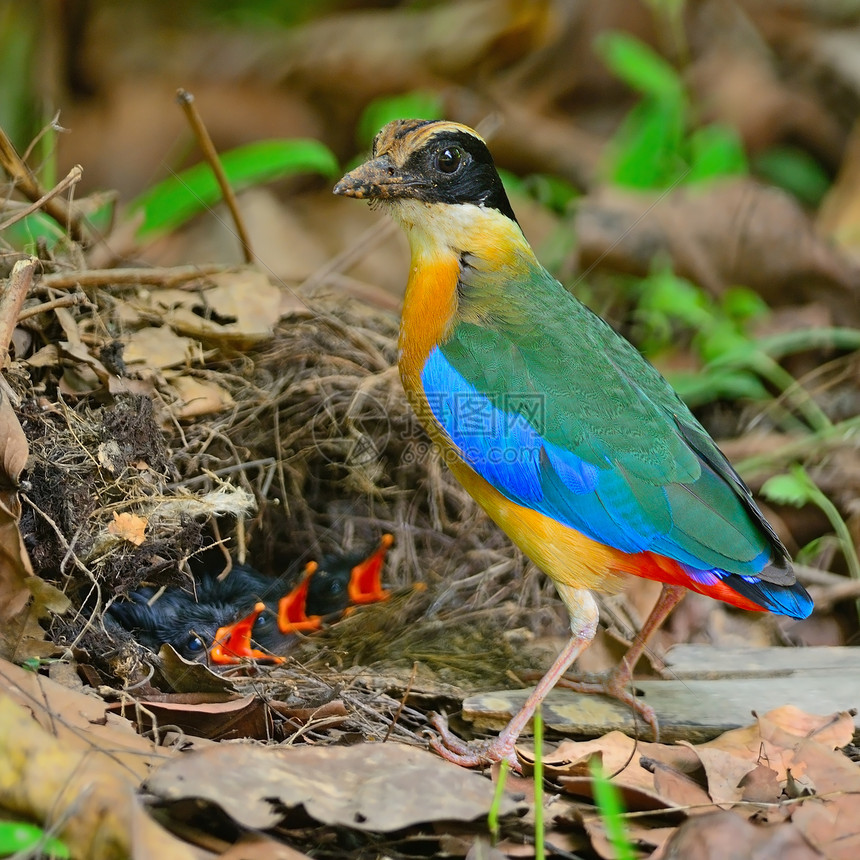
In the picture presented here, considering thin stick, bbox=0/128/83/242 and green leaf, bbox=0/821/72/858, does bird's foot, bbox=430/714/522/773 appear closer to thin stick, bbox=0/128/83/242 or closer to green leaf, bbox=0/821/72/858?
green leaf, bbox=0/821/72/858

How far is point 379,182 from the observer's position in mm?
4070

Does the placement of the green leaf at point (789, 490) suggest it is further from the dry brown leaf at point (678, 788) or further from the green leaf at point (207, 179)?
the green leaf at point (207, 179)

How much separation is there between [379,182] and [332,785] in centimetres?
232

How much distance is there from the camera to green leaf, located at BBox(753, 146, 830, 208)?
820 cm

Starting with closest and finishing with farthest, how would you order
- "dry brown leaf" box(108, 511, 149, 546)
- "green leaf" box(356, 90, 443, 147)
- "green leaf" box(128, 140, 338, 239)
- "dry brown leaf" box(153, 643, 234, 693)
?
"dry brown leaf" box(153, 643, 234, 693)
"dry brown leaf" box(108, 511, 149, 546)
"green leaf" box(128, 140, 338, 239)
"green leaf" box(356, 90, 443, 147)

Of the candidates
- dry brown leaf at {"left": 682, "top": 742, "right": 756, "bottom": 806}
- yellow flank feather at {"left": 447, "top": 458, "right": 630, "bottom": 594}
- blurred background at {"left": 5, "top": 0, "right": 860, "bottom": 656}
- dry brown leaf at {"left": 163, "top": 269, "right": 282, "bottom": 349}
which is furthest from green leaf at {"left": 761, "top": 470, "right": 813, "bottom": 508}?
dry brown leaf at {"left": 163, "top": 269, "right": 282, "bottom": 349}

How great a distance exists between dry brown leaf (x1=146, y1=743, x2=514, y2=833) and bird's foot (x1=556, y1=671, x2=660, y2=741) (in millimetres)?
1177

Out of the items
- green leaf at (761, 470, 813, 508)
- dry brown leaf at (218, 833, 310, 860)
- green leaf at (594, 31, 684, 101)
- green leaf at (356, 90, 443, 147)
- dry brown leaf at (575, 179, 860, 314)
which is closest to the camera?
dry brown leaf at (218, 833, 310, 860)

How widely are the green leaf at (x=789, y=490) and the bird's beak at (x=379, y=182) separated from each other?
97.8 inches

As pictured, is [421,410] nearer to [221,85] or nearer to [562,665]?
[562,665]

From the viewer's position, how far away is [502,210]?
438 cm

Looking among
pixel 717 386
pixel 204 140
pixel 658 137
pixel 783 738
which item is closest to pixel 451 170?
pixel 204 140

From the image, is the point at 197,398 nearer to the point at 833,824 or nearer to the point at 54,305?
the point at 54,305

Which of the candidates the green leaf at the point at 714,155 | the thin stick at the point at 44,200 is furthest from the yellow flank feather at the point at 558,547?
the green leaf at the point at 714,155
